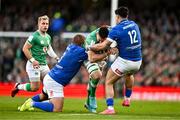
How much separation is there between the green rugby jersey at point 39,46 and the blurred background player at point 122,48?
10.3 ft

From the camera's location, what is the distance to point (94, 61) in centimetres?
1848

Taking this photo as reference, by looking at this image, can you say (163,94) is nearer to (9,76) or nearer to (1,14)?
(9,76)

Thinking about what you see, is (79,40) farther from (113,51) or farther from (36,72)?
(36,72)

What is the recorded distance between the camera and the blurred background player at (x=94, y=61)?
18497 millimetres

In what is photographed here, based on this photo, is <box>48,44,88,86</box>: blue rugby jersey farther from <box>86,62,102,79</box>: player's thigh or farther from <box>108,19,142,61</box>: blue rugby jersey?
<box>108,19,142,61</box>: blue rugby jersey

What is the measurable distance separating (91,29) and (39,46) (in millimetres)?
12188

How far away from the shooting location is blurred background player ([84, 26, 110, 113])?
60.7ft

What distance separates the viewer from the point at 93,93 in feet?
64.3

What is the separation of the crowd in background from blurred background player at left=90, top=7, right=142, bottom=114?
13493mm

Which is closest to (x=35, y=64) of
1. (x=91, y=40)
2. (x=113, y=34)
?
(x=91, y=40)

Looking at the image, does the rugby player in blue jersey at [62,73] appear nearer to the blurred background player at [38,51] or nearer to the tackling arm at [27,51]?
the tackling arm at [27,51]

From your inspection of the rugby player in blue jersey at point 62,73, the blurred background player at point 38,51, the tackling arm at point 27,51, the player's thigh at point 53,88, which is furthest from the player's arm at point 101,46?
the blurred background player at point 38,51

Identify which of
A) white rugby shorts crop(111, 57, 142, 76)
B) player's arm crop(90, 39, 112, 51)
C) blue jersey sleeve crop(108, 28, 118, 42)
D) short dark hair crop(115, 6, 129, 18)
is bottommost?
white rugby shorts crop(111, 57, 142, 76)

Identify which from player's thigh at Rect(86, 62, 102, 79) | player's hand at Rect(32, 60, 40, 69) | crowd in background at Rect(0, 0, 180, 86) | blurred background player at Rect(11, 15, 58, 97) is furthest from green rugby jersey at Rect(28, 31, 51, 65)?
crowd in background at Rect(0, 0, 180, 86)
